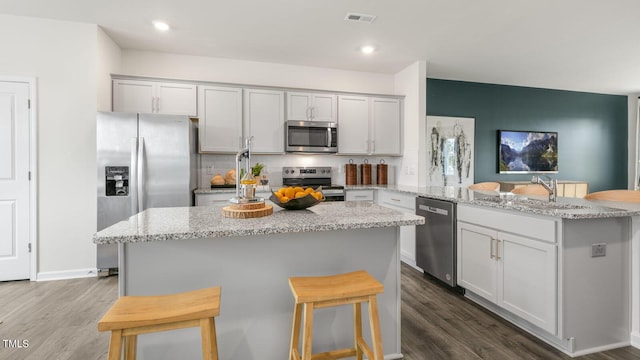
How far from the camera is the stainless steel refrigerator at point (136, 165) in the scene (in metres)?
3.27

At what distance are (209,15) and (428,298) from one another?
10.9 feet

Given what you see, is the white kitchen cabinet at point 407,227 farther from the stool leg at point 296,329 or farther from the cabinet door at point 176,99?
the cabinet door at point 176,99

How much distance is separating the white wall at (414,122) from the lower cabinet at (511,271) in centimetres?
173

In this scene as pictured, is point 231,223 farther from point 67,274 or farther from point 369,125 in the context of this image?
point 369,125

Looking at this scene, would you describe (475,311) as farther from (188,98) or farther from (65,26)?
(65,26)

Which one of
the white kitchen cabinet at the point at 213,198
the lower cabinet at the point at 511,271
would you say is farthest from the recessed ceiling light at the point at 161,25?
the lower cabinet at the point at 511,271

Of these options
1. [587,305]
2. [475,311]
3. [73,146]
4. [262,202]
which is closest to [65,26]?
[73,146]

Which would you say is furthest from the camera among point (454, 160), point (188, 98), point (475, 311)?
point (454, 160)

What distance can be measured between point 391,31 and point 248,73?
201 centimetres

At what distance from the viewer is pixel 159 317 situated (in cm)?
114

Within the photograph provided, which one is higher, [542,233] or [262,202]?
[262,202]

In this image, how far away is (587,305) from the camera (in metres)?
1.98

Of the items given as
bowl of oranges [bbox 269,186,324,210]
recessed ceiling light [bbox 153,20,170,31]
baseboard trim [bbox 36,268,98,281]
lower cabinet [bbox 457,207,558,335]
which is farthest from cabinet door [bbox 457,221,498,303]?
baseboard trim [bbox 36,268,98,281]

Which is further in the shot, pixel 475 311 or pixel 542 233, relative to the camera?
pixel 475 311
